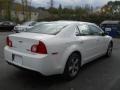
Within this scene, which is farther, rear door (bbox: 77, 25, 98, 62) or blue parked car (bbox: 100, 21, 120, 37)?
blue parked car (bbox: 100, 21, 120, 37)

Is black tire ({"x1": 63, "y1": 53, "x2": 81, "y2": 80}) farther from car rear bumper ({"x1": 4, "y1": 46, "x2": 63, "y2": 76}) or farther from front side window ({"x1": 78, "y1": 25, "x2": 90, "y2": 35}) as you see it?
front side window ({"x1": 78, "y1": 25, "x2": 90, "y2": 35})

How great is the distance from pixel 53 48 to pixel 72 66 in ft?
3.17

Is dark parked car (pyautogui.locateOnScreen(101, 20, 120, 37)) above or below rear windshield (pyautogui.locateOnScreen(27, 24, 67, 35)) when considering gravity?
below

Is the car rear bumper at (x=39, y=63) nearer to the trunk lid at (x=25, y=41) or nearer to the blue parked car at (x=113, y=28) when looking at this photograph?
the trunk lid at (x=25, y=41)

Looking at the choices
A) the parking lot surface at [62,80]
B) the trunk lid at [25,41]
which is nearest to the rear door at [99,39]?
the parking lot surface at [62,80]

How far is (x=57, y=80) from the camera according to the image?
17.7 feet

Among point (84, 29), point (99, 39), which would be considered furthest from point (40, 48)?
point (99, 39)

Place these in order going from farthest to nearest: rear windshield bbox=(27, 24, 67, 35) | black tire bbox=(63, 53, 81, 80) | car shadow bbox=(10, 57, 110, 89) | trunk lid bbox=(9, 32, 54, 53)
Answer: rear windshield bbox=(27, 24, 67, 35), black tire bbox=(63, 53, 81, 80), car shadow bbox=(10, 57, 110, 89), trunk lid bbox=(9, 32, 54, 53)

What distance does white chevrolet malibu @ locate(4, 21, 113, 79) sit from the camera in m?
4.71

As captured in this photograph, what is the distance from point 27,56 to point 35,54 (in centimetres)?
20

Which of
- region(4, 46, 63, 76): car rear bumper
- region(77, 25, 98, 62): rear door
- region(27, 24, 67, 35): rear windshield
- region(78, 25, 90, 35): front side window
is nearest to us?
region(4, 46, 63, 76): car rear bumper

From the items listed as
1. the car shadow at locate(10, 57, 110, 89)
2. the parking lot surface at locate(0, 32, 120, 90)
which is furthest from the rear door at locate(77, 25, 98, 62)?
the car shadow at locate(10, 57, 110, 89)

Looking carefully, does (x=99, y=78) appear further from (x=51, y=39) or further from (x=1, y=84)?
(x=1, y=84)

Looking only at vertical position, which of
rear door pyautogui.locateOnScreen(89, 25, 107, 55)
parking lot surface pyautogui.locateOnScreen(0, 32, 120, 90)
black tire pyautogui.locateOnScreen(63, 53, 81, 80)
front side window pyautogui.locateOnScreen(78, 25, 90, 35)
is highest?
front side window pyautogui.locateOnScreen(78, 25, 90, 35)
